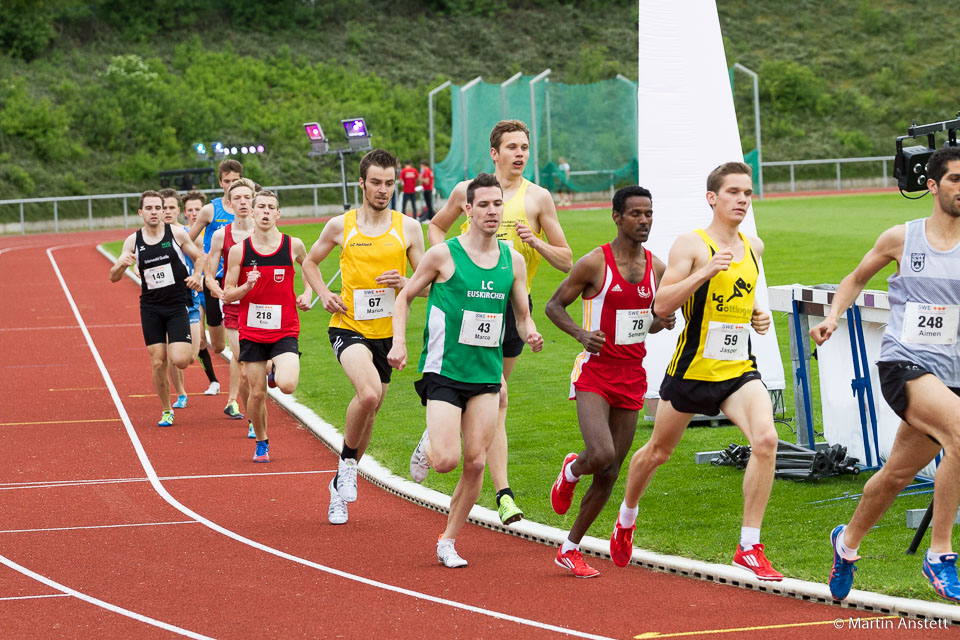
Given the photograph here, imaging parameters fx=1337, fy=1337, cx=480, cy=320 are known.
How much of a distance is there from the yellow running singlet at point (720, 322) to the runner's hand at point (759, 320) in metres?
0.03

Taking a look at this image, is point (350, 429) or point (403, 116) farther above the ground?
point (403, 116)

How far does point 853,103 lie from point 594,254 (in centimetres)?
6096

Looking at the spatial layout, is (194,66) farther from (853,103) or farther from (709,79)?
(709,79)

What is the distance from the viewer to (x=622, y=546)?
703 centimetres

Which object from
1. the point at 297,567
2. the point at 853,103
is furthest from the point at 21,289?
the point at 853,103

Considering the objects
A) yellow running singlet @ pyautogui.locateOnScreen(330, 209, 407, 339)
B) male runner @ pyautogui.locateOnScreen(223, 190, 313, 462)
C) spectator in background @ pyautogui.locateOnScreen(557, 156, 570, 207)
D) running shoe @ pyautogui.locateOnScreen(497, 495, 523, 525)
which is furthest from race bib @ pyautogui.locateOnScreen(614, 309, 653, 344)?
spectator in background @ pyautogui.locateOnScreen(557, 156, 570, 207)

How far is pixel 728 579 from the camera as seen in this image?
684 cm

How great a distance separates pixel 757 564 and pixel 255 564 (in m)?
2.92

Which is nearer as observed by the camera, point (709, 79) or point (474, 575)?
point (474, 575)

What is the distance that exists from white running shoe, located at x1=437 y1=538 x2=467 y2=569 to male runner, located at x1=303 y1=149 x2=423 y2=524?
135 cm

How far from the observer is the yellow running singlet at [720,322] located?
6.69 meters

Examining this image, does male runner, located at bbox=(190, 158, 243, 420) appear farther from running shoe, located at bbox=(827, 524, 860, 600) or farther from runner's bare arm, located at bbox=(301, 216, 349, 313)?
running shoe, located at bbox=(827, 524, 860, 600)

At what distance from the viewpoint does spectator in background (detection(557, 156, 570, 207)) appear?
150 ft

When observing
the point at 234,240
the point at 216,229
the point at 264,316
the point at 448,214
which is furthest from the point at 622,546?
the point at 216,229
